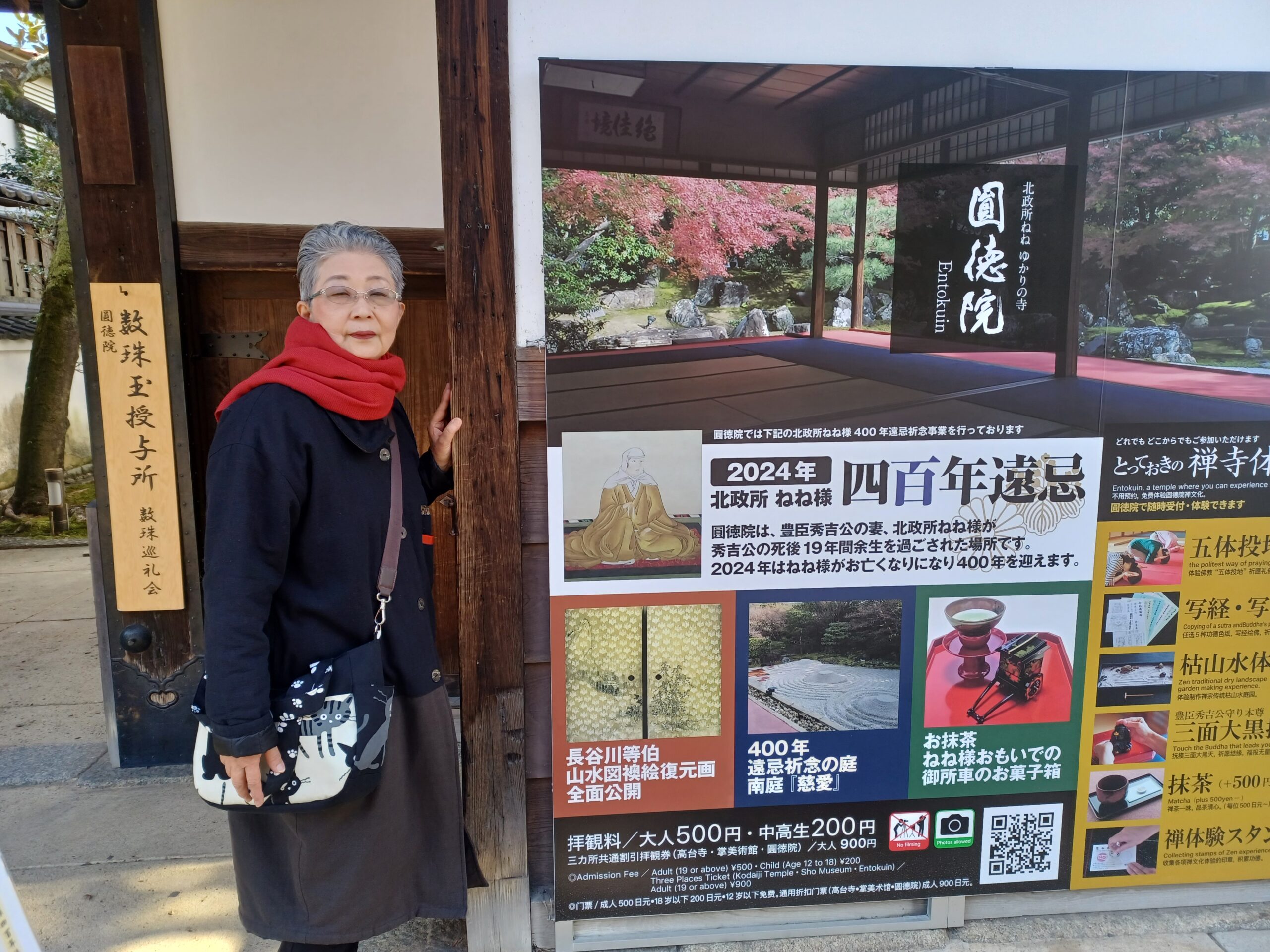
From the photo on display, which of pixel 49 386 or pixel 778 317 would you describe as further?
pixel 49 386

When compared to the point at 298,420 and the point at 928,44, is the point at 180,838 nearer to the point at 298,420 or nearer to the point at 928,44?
the point at 298,420

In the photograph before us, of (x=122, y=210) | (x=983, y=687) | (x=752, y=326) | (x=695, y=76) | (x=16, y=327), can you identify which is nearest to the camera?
(x=695, y=76)

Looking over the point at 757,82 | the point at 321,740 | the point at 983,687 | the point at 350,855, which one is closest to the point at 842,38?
the point at 757,82

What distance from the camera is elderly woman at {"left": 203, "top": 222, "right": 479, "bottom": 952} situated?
172 cm

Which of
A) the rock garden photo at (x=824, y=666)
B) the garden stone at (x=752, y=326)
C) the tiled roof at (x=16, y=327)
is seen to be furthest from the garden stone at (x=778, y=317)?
the tiled roof at (x=16, y=327)

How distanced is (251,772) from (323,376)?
Answer: 0.87m

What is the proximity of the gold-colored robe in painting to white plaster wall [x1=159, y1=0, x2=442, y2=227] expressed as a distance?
209cm

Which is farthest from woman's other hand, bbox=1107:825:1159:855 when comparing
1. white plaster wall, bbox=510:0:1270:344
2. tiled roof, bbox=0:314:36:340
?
tiled roof, bbox=0:314:36:340

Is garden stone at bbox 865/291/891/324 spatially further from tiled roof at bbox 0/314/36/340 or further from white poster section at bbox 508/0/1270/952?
tiled roof at bbox 0/314/36/340

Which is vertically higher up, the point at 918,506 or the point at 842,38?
the point at 842,38

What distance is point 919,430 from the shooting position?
232 centimetres

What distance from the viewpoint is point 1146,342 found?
2.35 m

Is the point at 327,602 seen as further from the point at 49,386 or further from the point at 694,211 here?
the point at 49,386

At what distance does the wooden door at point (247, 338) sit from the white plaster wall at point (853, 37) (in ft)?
5.60
